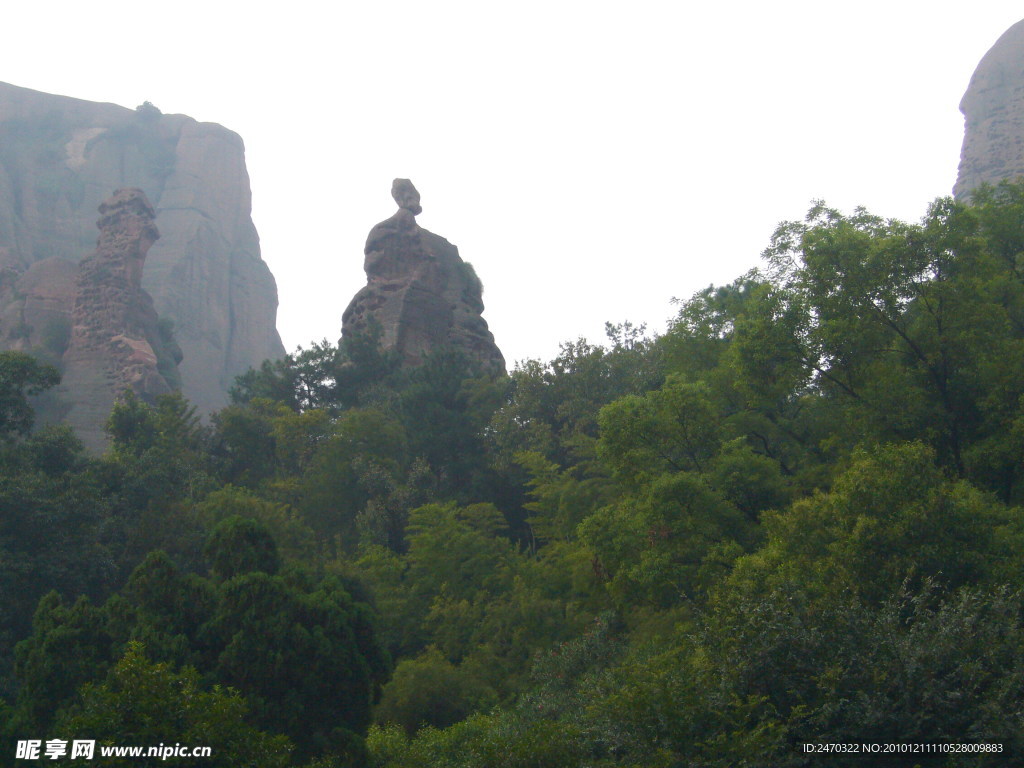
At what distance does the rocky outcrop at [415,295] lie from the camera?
140 feet

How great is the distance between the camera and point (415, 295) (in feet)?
142

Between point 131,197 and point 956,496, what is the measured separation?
4338 cm

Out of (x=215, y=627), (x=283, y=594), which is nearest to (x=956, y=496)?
(x=283, y=594)

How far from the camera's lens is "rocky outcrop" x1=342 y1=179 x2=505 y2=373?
42531 mm

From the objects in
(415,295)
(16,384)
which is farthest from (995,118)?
(16,384)

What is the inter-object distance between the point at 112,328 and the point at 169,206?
33157 mm

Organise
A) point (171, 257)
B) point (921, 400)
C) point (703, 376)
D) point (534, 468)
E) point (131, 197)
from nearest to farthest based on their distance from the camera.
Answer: point (921, 400), point (703, 376), point (534, 468), point (131, 197), point (171, 257)

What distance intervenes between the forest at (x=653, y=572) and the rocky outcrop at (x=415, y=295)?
50.1ft

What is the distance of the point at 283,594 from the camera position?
11.9 m

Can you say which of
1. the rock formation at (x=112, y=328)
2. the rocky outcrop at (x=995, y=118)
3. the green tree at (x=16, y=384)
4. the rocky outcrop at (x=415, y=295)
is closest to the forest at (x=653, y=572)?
the green tree at (x=16, y=384)

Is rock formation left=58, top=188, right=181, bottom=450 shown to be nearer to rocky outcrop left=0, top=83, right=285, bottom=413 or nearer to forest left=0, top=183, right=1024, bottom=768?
forest left=0, top=183, right=1024, bottom=768

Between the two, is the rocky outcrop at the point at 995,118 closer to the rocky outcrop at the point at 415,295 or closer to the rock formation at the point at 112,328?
the rocky outcrop at the point at 415,295

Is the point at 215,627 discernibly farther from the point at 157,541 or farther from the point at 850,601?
the point at 157,541

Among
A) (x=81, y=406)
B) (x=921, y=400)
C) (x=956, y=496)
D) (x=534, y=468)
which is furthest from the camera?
(x=81, y=406)
